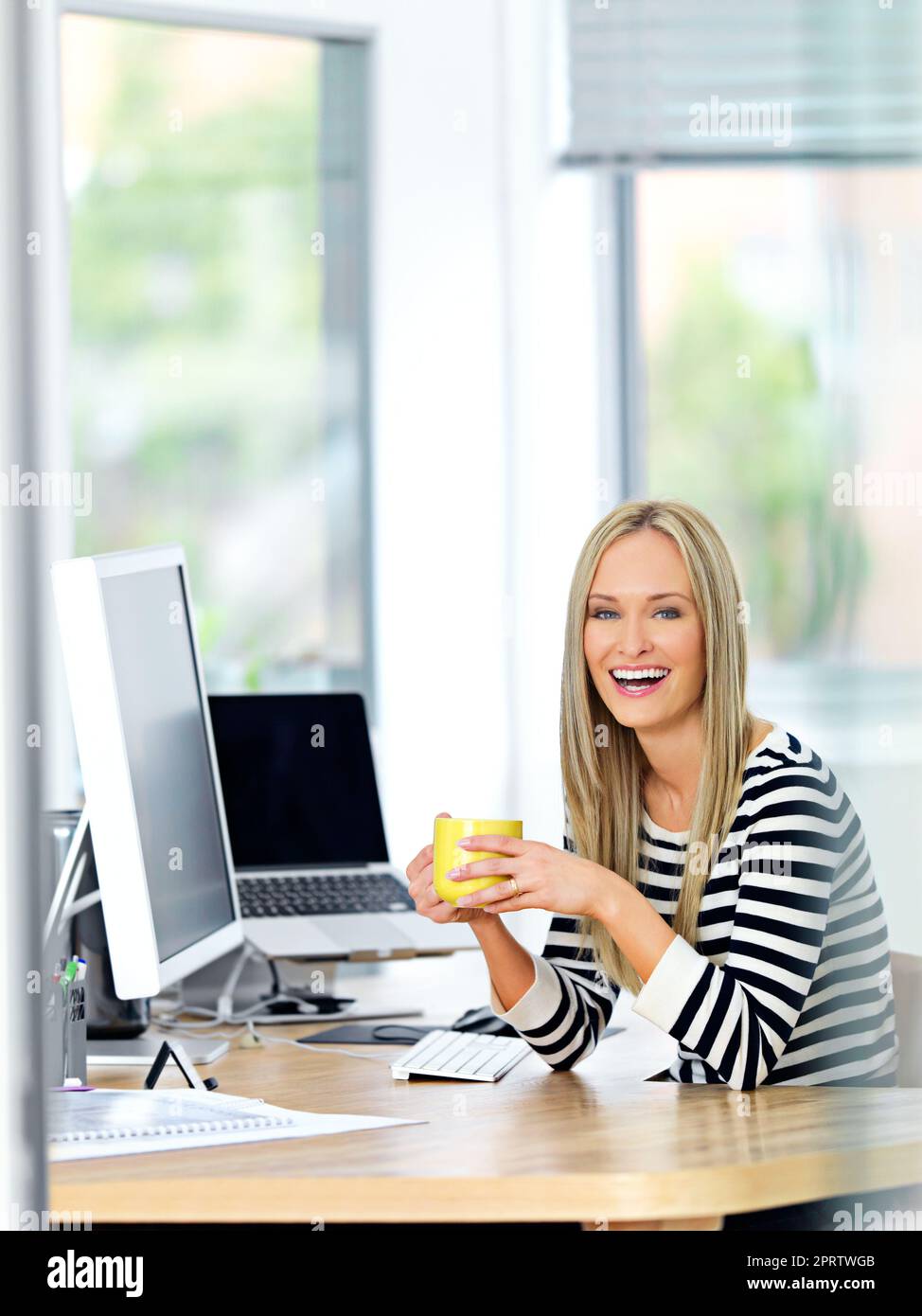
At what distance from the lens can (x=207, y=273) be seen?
277 centimetres

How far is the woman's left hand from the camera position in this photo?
3.71 feet

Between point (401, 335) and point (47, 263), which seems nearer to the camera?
point (47, 263)

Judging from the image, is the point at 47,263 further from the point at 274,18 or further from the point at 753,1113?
the point at 274,18

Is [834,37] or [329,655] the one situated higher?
[834,37]

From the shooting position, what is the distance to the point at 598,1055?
1395 millimetres

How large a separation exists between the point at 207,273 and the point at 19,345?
2.38m

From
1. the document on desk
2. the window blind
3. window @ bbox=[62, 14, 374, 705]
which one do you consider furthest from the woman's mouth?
the window blind

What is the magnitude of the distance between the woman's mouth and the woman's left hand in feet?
0.80

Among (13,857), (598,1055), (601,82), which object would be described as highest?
(601,82)

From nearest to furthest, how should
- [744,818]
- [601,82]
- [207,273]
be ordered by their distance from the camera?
[744,818] < [601,82] < [207,273]

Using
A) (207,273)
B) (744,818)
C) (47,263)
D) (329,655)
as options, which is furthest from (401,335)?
(47,263)

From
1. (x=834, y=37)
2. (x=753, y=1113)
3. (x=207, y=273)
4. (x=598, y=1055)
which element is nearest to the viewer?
(x=834, y=37)

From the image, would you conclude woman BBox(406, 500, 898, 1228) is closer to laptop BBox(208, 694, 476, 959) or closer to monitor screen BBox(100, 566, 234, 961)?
monitor screen BBox(100, 566, 234, 961)

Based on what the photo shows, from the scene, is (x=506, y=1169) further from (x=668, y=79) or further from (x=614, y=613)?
(x=668, y=79)
